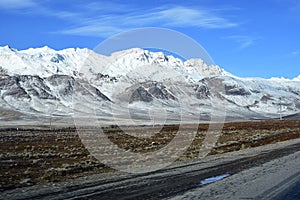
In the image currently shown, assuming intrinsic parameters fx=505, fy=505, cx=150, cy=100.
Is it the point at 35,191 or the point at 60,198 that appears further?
the point at 35,191

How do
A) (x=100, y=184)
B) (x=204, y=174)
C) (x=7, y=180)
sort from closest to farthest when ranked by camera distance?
(x=100, y=184), (x=204, y=174), (x=7, y=180)

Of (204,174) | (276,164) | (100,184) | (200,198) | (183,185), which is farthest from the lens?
(276,164)

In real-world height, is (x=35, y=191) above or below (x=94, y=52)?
below

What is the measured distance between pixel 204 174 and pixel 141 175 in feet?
8.62

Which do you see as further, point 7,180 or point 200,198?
point 7,180

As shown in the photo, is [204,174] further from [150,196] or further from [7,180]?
[7,180]

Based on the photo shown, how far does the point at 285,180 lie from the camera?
17.3 metres

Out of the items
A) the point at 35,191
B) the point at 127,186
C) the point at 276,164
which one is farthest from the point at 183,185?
the point at 276,164

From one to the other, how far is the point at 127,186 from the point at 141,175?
13.2ft

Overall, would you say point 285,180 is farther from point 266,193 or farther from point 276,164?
point 276,164

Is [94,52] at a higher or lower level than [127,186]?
higher

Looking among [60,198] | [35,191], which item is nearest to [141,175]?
[35,191]

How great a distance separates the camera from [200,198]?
44.4 ft

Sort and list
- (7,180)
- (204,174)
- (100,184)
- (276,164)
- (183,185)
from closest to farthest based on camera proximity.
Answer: (183,185) → (100,184) → (204,174) → (7,180) → (276,164)
